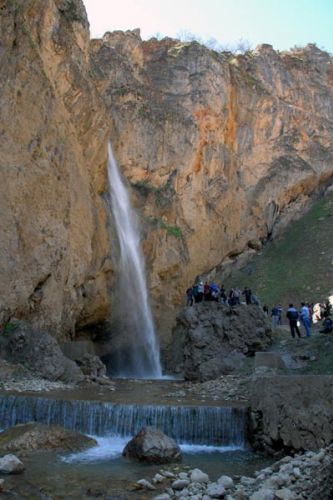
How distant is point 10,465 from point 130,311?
59.2 feet

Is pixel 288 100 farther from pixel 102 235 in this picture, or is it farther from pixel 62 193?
pixel 62 193

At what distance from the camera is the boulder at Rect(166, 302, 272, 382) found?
20141mm

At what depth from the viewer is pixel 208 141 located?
35.0 meters

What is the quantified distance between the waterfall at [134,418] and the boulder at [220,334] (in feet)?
23.8

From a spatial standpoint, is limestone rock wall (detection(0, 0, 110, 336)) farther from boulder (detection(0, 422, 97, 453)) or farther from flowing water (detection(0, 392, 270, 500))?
boulder (detection(0, 422, 97, 453))

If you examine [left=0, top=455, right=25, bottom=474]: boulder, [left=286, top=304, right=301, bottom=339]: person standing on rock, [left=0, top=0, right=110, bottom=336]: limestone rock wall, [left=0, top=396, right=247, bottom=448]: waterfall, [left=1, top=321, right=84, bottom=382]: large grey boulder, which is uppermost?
[left=0, top=0, right=110, bottom=336]: limestone rock wall

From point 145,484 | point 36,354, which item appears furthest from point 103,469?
point 36,354

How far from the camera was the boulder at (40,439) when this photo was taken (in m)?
9.98

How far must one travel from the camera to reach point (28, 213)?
19219 mm

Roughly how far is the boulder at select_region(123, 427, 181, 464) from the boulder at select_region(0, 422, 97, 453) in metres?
1.07

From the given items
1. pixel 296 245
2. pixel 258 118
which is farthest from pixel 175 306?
pixel 258 118

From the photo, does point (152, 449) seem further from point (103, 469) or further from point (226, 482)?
point (226, 482)

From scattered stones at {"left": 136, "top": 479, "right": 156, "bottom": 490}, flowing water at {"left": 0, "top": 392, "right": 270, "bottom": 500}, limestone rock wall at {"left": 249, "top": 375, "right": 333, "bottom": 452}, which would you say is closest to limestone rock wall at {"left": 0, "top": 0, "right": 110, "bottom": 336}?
flowing water at {"left": 0, "top": 392, "right": 270, "bottom": 500}

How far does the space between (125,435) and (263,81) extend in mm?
35243
